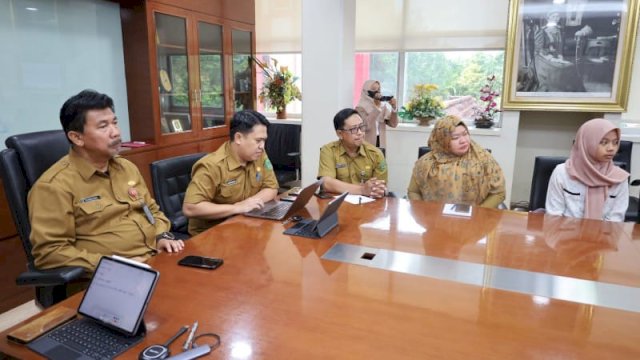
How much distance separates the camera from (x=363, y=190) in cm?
248

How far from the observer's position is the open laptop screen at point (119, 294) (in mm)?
1052

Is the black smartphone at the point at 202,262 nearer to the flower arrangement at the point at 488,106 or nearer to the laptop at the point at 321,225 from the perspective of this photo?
the laptop at the point at 321,225

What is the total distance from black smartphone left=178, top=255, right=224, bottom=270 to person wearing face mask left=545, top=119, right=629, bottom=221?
180 cm

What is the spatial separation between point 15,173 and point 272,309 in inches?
44.4

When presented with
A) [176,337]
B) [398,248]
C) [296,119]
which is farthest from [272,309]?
[296,119]

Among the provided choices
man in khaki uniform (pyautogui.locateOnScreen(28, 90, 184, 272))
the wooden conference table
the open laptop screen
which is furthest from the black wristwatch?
the open laptop screen

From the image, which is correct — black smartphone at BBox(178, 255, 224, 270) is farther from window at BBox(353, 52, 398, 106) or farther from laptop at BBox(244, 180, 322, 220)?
window at BBox(353, 52, 398, 106)

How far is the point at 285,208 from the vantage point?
218 centimetres

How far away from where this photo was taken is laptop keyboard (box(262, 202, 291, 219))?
2051 mm

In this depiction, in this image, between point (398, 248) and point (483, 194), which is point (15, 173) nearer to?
point (398, 248)

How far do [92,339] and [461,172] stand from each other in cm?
204

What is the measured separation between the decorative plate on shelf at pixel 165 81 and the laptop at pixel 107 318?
8.96 feet

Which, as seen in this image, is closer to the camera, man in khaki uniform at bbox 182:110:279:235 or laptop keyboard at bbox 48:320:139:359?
laptop keyboard at bbox 48:320:139:359

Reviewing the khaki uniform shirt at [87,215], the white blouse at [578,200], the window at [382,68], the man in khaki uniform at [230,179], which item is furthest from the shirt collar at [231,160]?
the window at [382,68]
